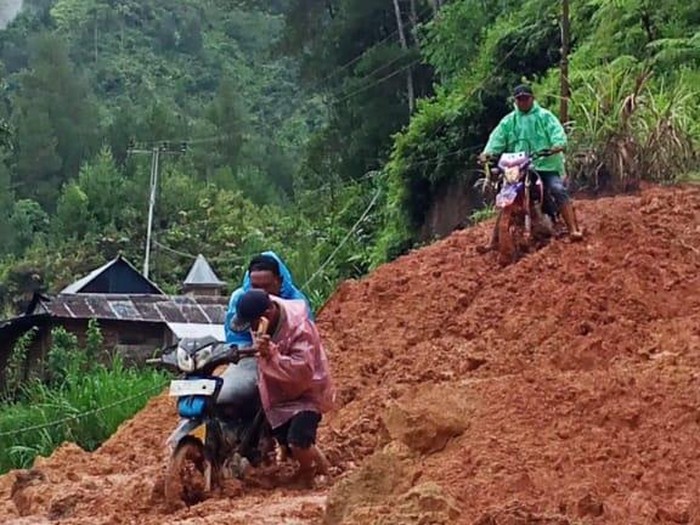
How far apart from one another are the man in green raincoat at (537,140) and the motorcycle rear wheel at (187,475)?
4380mm

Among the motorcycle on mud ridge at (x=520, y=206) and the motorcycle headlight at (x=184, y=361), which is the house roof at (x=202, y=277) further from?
the motorcycle headlight at (x=184, y=361)

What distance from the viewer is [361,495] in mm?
6012

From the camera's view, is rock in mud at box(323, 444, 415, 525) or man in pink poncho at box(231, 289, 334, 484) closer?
rock in mud at box(323, 444, 415, 525)

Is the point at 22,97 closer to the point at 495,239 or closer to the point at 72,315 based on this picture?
the point at 72,315

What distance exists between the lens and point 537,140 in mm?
10992

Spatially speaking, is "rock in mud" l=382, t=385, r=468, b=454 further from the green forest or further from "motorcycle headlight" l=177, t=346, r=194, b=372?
the green forest

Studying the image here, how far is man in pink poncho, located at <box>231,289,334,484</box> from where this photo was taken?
24.1ft

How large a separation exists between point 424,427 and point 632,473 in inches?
51.2

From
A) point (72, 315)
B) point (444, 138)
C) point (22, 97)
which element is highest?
point (22, 97)

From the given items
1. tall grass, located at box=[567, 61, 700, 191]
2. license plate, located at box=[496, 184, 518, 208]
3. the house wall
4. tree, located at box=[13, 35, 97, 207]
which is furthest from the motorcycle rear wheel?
tree, located at box=[13, 35, 97, 207]

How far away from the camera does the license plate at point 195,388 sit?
733cm

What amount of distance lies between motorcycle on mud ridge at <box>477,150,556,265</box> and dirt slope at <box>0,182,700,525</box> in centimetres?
25

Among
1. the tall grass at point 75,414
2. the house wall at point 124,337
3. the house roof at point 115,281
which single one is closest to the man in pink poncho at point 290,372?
the tall grass at point 75,414

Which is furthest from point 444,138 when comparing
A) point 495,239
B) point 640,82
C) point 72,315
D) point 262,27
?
point 262,27
